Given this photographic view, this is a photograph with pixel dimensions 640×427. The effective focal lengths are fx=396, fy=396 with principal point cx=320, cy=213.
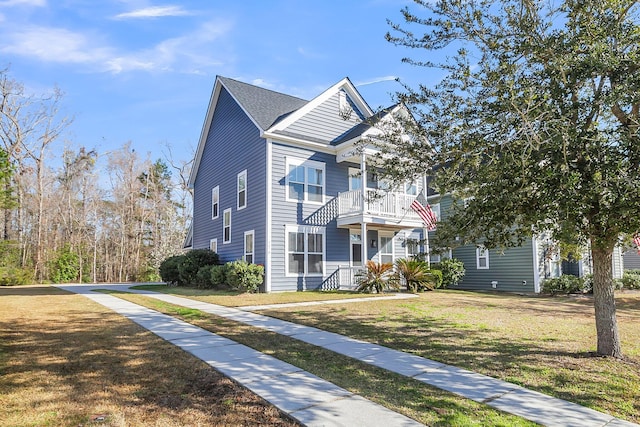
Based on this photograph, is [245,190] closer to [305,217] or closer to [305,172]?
[305,172]

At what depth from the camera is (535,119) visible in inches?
184

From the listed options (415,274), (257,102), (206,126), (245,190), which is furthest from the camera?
(206,126)

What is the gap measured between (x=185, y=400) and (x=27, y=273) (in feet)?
81.4

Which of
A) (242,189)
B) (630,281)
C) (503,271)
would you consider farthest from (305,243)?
(630,281)

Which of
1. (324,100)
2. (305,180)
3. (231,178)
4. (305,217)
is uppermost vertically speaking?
(324,100)

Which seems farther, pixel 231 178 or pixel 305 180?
pixel 231 178

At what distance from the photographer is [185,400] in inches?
150

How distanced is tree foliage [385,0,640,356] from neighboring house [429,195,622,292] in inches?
424

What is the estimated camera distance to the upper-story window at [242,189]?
56.0 ft

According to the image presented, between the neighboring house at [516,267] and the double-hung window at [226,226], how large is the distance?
9.17 metres

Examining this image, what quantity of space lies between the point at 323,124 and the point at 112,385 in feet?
46.3

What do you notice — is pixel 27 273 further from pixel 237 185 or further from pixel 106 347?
pixel 106 347

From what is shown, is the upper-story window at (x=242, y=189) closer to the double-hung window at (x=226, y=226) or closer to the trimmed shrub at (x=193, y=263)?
the double-hung window at (x=226, y=226)

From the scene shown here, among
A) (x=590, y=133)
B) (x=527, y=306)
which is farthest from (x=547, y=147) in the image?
(x=527, y=306)
